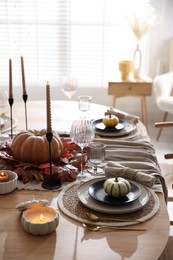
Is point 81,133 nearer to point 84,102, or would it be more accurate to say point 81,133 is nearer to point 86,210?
point 86,210

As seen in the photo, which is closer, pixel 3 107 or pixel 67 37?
pixel 3 107

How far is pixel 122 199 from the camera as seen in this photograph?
1371 millimetres

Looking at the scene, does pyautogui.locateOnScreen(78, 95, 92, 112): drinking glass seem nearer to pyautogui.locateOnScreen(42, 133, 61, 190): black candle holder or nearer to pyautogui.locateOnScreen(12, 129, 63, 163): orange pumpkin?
pyautogui.locateOnScreen(12, 129, 63, 163): orange pumpkin

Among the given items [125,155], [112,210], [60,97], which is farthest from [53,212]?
[60,97]

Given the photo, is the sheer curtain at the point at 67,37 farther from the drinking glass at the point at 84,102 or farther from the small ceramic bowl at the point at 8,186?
the small ceramic bowl at the point at 8,186

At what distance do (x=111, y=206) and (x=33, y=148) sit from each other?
0.44 m

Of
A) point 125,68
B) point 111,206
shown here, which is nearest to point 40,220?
point 111,206

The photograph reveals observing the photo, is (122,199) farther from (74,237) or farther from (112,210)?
(74,237)

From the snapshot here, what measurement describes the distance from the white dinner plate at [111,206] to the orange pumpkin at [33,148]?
24 centimetres

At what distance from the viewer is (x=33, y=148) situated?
5.29ft

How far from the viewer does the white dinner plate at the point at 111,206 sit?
1302mm

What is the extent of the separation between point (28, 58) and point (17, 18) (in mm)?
417

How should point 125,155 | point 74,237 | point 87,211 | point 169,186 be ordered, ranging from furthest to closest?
point 169,186 → point 125,155 → point 87,211 → point 74,237

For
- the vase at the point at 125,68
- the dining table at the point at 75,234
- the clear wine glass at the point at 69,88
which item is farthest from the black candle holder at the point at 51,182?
the vase at the point at 125,68
